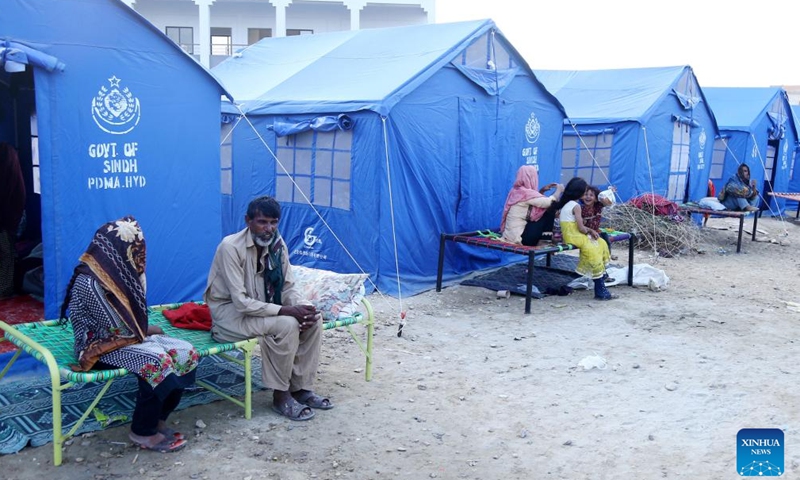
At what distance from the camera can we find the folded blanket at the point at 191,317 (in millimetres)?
4566

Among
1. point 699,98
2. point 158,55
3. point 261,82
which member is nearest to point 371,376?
point 158,55

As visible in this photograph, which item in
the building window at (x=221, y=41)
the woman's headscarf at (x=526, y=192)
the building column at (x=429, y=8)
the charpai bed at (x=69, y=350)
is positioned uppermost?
the building column at (x=429, y=8)

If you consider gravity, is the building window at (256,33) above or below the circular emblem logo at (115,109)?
above

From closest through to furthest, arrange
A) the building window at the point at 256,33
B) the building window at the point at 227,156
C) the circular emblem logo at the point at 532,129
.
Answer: the building window at the point at 227,156, the circular emblem logo at the point at 532,129, the building window at the point at 256,33

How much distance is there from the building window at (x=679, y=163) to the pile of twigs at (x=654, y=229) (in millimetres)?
2524

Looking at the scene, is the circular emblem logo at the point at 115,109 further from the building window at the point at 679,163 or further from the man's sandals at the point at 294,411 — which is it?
the building window at the point at 679,163

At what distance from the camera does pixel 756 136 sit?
16688 millimetres

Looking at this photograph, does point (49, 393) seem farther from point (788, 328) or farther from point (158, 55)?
point (788, 328)

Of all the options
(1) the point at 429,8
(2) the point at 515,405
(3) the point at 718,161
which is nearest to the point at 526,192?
(2) the point at 515,405

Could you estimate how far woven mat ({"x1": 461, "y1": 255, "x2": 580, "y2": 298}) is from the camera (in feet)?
26.6

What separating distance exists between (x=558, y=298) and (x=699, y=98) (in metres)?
8.62

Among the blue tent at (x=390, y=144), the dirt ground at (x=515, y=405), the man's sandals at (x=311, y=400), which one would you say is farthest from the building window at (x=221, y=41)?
the man's sandals at (x=311, y=400)

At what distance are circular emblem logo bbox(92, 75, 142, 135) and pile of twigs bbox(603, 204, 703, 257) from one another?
26.1 ft

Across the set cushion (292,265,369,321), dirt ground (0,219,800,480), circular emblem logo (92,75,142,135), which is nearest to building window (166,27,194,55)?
dirt ground (0,219,800,480)
